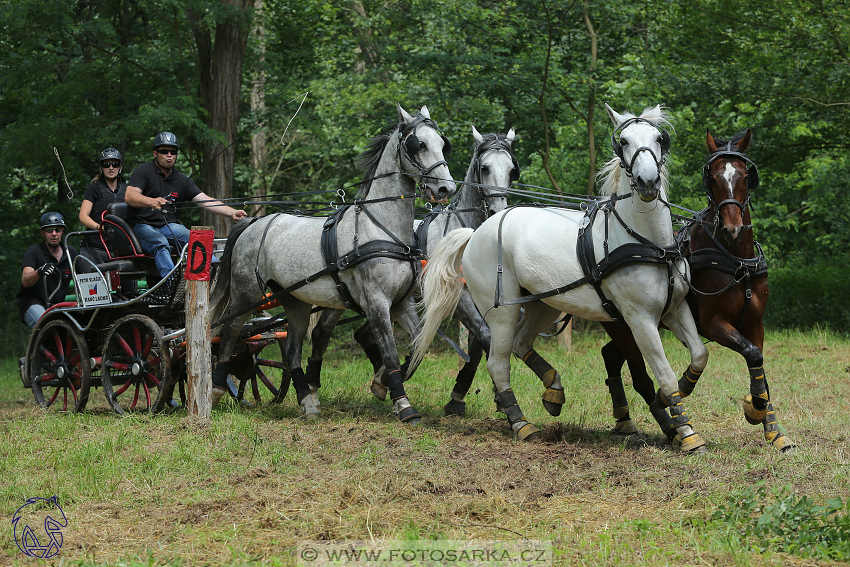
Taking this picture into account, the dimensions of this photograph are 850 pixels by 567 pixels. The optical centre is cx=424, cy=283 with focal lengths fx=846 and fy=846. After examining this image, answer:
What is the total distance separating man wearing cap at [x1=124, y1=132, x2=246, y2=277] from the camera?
7945 millimetres

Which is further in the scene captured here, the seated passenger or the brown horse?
the seated passenger

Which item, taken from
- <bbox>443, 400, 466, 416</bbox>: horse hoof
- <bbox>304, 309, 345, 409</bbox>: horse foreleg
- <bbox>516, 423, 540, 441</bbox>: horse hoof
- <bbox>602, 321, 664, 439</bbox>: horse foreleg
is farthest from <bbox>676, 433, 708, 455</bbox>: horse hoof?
<bbox>304, 309, 345, 409</bbox>: horse foreleg

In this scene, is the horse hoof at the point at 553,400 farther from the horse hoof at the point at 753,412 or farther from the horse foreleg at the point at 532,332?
the horse hoof at the point at 753,412

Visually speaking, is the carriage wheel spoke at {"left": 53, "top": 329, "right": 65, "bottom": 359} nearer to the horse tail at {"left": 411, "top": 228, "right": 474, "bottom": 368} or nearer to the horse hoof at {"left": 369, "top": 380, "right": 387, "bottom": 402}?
the horse hoof at {"left": 369, "top": 380, "right": 387, "bottom": 402}

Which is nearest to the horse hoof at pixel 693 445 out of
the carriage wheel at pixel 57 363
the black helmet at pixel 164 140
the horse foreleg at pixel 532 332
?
the horse foreleg at pixel 532 332

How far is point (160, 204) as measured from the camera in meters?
7.96

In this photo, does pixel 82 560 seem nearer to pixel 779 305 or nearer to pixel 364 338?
pixel 364 338

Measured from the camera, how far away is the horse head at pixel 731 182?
17.6 feet

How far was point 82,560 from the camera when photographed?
3807 millimetres

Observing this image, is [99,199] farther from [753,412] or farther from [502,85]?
[753,412]

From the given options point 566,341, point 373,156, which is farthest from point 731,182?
point 566,341

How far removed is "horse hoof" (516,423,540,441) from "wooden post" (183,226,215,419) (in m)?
2.78

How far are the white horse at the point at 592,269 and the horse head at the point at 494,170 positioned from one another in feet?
2.35

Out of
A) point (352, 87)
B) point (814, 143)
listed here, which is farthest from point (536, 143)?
point (814, 143)
